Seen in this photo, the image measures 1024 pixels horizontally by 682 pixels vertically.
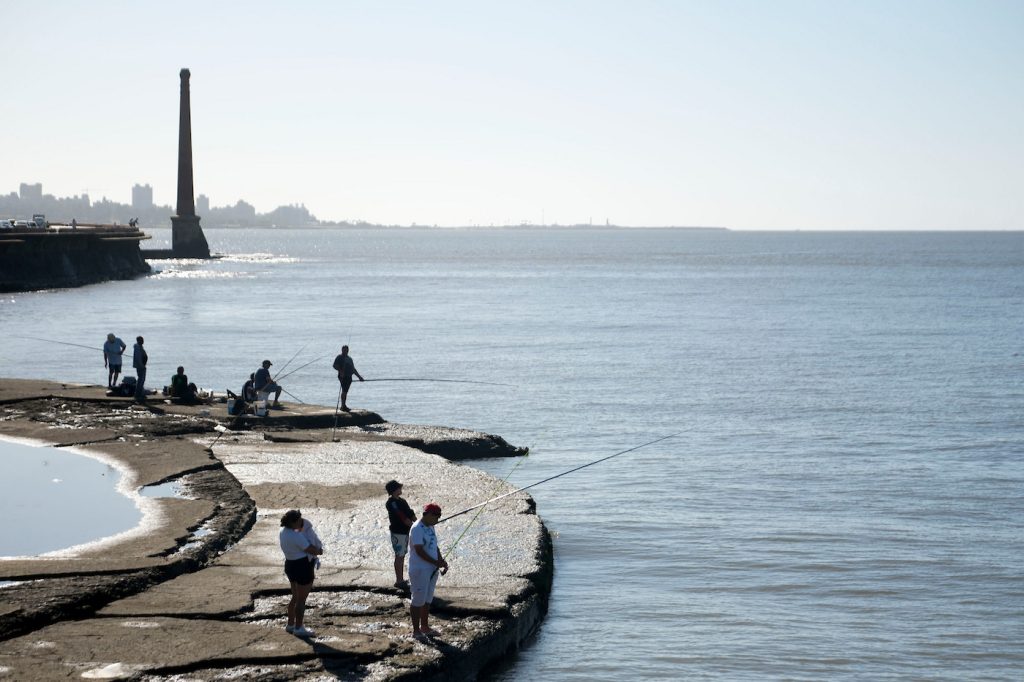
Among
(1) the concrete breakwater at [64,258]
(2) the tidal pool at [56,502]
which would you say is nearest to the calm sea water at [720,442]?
(2) the tidal pool at [56,502]

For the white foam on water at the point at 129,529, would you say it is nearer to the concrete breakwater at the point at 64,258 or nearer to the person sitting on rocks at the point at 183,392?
the person sitting on rocks at the point at 183,392

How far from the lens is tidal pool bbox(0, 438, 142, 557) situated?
512 inches

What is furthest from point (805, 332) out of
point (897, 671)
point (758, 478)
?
point (897, 671)

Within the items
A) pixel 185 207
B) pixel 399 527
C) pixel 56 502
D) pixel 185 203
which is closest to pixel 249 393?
pixel 56 502

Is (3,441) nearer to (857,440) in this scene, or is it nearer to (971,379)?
(857,440)

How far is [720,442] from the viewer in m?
24.9

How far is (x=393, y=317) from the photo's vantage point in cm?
6141

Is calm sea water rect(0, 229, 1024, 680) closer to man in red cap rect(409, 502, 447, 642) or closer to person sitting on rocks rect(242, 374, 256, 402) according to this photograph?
man in red cap rect(409, 502, 447, 642)

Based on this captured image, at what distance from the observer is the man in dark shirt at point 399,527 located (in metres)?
11.2

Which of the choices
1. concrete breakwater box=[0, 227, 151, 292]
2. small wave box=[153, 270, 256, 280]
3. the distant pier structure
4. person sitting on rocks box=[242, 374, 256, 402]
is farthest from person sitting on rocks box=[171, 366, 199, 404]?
the distant pier structure

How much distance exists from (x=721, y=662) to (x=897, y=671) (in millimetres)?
1658

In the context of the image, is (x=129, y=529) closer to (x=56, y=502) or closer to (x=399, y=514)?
(x=56, y=502)

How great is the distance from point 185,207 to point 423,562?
4300 inches

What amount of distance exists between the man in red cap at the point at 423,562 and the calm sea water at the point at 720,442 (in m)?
1.28
